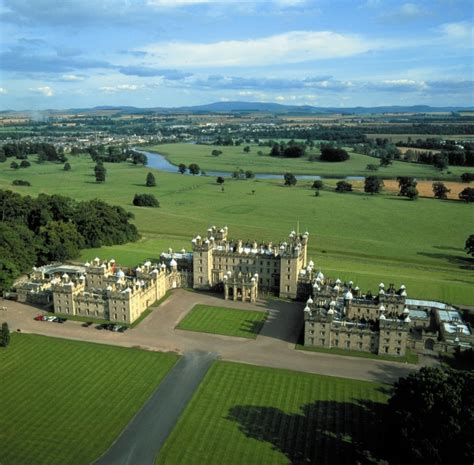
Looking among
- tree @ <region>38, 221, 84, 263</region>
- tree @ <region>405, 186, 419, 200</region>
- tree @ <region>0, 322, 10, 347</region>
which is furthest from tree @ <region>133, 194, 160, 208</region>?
tree @ <region>0, 322, 10, 347</region>

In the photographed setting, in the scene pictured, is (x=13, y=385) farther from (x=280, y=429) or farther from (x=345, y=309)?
(x=345, y=309)

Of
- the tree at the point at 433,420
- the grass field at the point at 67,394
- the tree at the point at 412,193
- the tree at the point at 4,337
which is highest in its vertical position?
the tree at the point at 412,193

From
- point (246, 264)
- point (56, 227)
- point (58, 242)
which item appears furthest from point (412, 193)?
point (58, 242)

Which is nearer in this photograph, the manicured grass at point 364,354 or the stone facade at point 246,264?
the manicured grass at point 364,354

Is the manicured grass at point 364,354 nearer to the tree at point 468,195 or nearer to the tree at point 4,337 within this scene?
the tree at point 4,337

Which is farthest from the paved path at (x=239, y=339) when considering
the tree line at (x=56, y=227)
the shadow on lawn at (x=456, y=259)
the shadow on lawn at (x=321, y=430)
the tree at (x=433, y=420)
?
the shadow on lawn at (x=456, y=259)

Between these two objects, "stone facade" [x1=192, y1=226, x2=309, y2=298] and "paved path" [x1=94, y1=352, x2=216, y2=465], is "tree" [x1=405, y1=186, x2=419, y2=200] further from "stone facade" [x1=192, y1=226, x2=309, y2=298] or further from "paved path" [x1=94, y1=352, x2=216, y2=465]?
"paved path" [x1=94, y1=352, x2=216, y2=465]
